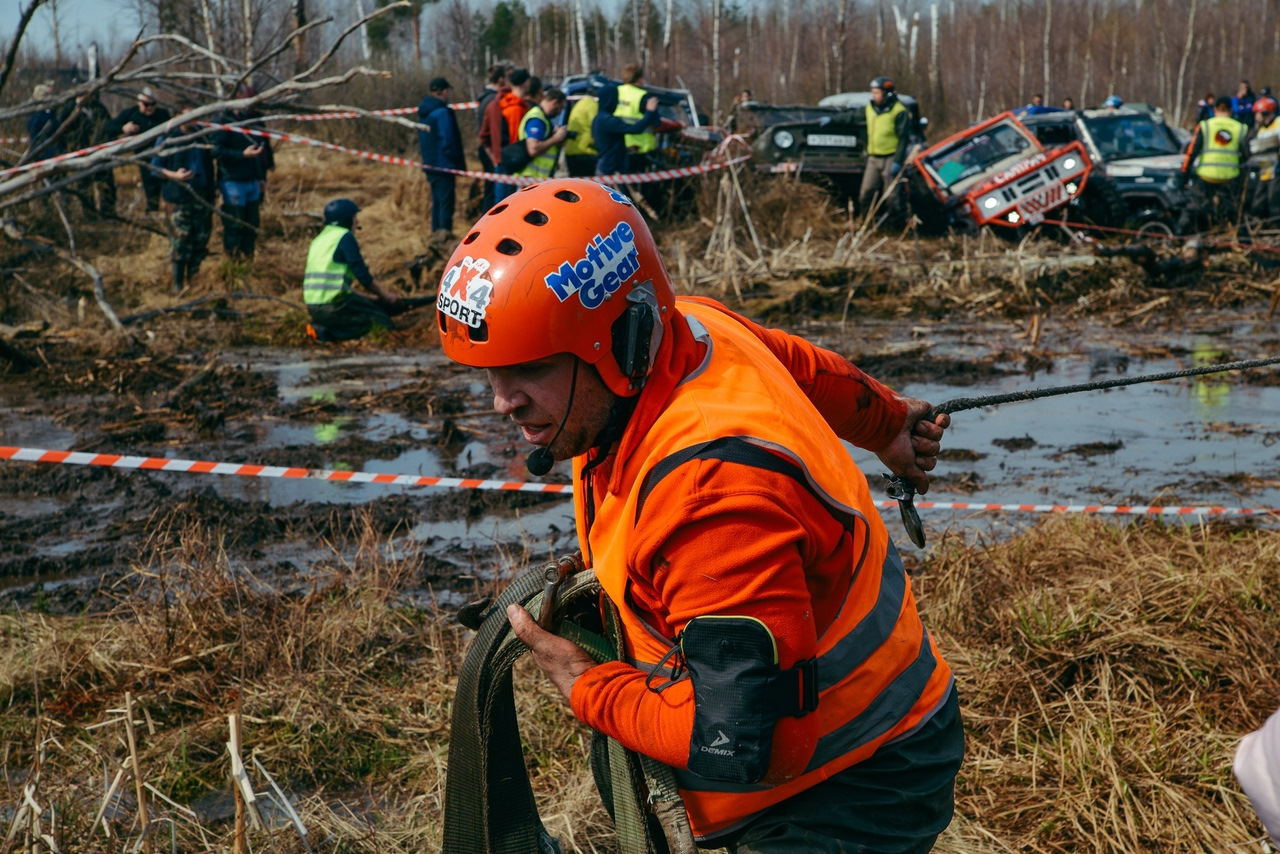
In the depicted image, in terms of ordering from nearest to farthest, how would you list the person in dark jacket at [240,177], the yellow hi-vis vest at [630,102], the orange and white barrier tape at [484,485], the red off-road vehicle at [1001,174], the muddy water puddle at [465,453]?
the orange and white barrier tape at [484,485]
the muddy water puddle at [465,453]
the person in dark jacket at [240,177]
the yellow hi-vis vest at [630,102]
the red off-road vehicle at [1001,174]

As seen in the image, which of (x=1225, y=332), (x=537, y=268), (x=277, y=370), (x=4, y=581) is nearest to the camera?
(x=537, y=268)

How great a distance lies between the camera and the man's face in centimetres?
215

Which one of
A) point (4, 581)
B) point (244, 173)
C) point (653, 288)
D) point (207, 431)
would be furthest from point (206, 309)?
point (653, 288)

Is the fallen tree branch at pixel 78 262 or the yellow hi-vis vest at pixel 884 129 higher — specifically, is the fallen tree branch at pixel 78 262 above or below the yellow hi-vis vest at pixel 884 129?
below

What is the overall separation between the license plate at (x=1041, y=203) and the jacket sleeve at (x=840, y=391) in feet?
44.3

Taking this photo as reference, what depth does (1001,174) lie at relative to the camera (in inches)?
607

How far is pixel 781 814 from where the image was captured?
211 cm

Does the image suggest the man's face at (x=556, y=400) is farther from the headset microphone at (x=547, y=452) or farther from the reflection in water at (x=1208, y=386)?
the reflection in water at (x=1208, y=386)

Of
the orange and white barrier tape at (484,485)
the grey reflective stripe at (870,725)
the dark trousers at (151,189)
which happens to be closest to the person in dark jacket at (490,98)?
the dark trousers at (151,189)

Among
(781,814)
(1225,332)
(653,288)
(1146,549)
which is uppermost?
(653,288)

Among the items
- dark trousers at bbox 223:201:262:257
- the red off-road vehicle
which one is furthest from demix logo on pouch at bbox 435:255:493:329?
the red off-road vehicle

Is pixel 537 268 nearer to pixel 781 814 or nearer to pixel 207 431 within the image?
pixel 781 814

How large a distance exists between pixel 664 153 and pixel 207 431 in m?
9.00

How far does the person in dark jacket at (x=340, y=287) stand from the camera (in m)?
11.0
